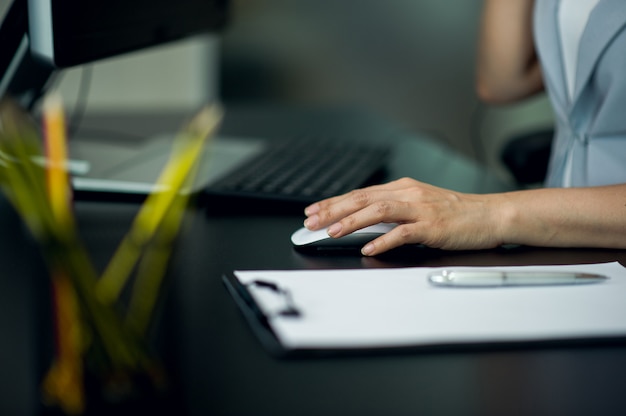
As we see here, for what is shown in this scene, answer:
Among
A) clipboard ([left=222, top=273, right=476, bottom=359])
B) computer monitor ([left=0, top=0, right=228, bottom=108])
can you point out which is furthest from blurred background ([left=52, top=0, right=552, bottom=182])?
clipboard ([left=222, top=273, right=476, bottom=359])

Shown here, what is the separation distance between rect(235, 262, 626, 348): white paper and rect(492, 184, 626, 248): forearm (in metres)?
0.12

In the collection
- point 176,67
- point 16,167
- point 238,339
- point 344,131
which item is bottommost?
point 176,67

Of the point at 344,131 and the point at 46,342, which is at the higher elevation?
the point at 46,342

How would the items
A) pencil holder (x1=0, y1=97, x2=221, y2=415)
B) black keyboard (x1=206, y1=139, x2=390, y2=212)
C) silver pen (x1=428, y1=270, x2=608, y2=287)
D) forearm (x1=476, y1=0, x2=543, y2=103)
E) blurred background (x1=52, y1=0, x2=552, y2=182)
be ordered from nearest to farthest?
pencil holder (x1=0, y1=97, x2=221, y2=415), silver pen (x1=428, y1=270, x2=608, y2=287), black keyboard (x1=206, y1=139, x2=390, y2=212), forearm (x1=476, y1=0, x2=543, y2=103), blurred background (x1=52, y1=0, x2=552, y2=182)

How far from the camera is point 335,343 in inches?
20.9

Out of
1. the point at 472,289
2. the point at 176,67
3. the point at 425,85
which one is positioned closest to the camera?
the point at 472,289

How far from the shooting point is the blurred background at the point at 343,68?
299 centimetres

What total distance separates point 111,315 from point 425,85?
116 inches

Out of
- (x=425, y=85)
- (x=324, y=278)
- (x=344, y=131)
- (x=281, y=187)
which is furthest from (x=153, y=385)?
(x=425, y=85)

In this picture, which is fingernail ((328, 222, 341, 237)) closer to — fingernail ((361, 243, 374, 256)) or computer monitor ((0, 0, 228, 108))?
fingernail ((361, 243, 374, 256))

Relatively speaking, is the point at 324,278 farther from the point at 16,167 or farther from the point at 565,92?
the point at 565,92

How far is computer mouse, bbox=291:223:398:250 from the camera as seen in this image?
767 millimetres

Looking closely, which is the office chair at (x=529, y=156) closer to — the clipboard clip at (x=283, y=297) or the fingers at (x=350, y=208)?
the fingers at (x=350, y=208)

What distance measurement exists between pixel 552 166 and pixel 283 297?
728mm
